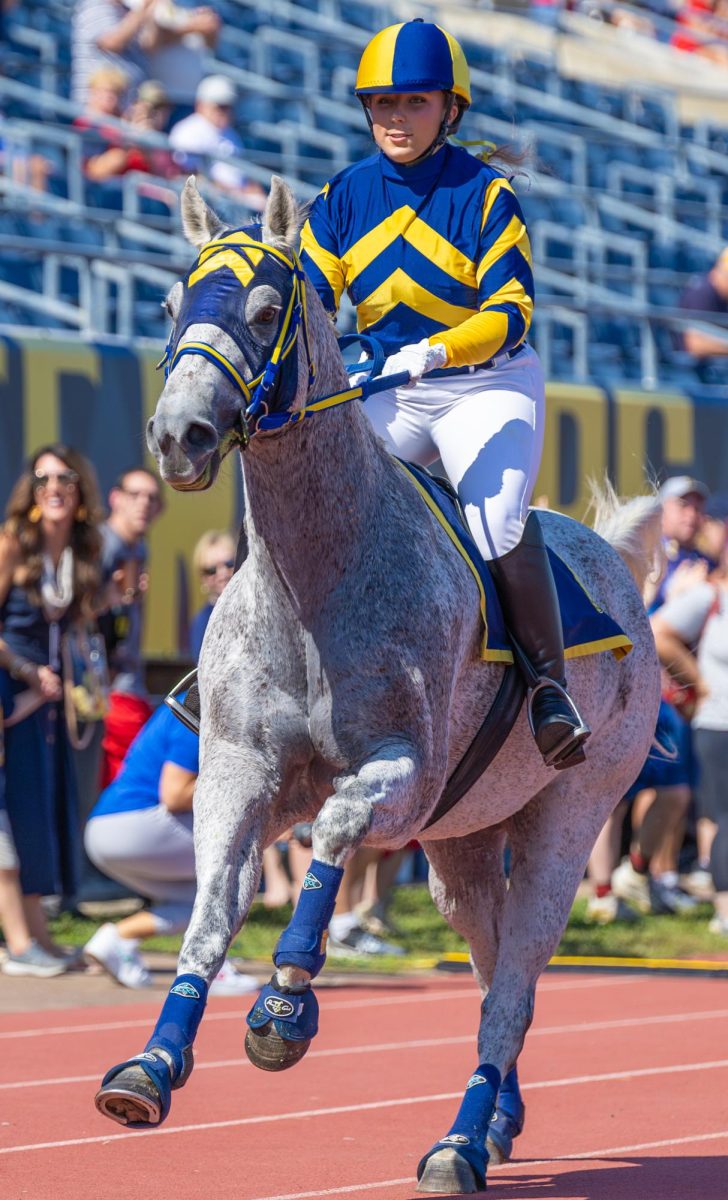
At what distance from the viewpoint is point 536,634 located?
5832 millimetres

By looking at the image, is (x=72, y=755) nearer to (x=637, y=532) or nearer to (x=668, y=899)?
(x=637, y=532)

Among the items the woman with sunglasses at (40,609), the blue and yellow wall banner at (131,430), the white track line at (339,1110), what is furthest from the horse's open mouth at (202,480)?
the blue and yellow wall banner at (131,430)

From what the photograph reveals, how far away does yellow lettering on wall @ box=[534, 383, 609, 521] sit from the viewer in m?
14.3

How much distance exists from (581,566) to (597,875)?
6384 mm

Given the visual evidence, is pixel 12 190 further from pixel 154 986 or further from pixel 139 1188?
pixel 139 1188

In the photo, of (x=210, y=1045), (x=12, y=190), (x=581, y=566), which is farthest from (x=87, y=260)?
(x=581, y=566)

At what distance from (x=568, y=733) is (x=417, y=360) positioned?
4.03 ft

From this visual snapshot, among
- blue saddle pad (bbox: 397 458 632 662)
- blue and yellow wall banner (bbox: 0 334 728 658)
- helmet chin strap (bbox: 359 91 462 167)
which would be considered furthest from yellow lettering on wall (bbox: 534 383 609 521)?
helmet chin strap (bbox: 359 91 462 167)

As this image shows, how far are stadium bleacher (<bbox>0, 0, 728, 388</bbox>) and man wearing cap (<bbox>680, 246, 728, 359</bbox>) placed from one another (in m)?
0.17

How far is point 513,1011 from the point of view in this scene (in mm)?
5859

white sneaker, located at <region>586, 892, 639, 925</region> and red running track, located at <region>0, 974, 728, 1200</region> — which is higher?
red running track, located at <region>0, 974, 728, 1200</region>

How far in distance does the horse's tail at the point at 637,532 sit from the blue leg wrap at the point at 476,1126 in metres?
2.49

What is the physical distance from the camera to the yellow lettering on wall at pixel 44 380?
11.8 meters

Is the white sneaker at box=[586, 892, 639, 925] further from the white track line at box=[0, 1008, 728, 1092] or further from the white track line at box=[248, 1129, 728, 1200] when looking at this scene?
the white track line at box=[248, 1129, 728, 1200]
